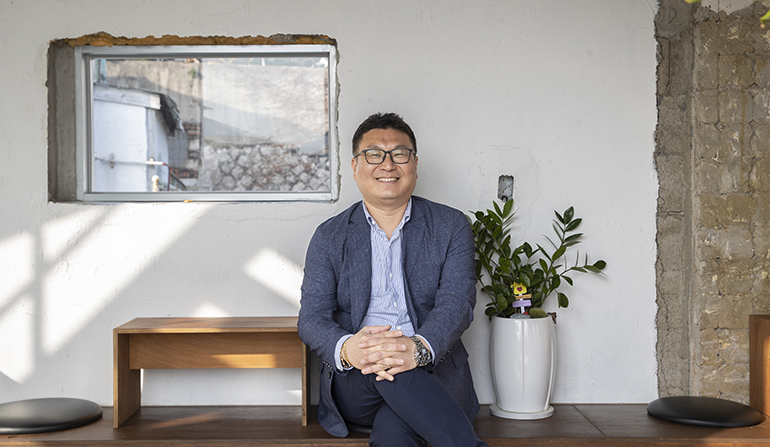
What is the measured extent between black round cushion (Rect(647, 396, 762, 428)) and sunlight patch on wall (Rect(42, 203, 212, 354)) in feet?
6.99

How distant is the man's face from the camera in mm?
2217

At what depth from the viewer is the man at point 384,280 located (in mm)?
2090

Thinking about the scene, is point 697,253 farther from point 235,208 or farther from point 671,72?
point 235,208

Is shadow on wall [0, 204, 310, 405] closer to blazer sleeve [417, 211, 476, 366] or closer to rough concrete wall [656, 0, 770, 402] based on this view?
blazer sleeve [417, 211, 476, 366]

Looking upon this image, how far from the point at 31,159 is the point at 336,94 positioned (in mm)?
1399

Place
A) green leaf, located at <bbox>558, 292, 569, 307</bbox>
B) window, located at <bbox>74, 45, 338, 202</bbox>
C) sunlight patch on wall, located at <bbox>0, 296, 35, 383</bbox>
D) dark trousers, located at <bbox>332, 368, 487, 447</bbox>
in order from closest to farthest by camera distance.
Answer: dark trousers, located at <bbox>332, 368, 487, 447</bbox> < green leaf, located at <bbox>558, 292, 569, 307</bbox> < sunlight patch on wall, located at <bbox>0, 296, 35, 383</bbox> < window, located at <bbox>74, 45, 338, 202</bbox>

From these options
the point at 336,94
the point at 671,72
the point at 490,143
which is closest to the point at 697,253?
the point at 671,72

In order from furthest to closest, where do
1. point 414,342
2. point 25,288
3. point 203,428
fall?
point 25,288 < point 203,428 < point 414,342

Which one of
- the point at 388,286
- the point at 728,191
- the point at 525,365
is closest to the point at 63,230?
the point at 388,286

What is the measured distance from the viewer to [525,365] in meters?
2.41

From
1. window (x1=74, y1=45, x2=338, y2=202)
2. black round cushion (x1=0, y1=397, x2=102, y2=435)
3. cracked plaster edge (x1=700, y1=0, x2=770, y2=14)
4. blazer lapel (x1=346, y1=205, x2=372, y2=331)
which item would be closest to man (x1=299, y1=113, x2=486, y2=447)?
blazer lapel (x1=346, y1=205, x2=372, y2=331)

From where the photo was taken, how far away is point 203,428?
233 cm

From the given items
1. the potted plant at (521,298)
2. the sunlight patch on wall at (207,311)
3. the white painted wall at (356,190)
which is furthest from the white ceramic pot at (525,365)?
the sunlight patch on wall at (207,311)

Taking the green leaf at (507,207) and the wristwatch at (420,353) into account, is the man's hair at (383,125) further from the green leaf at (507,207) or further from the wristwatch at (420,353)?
the wristwatch at (420,353)
